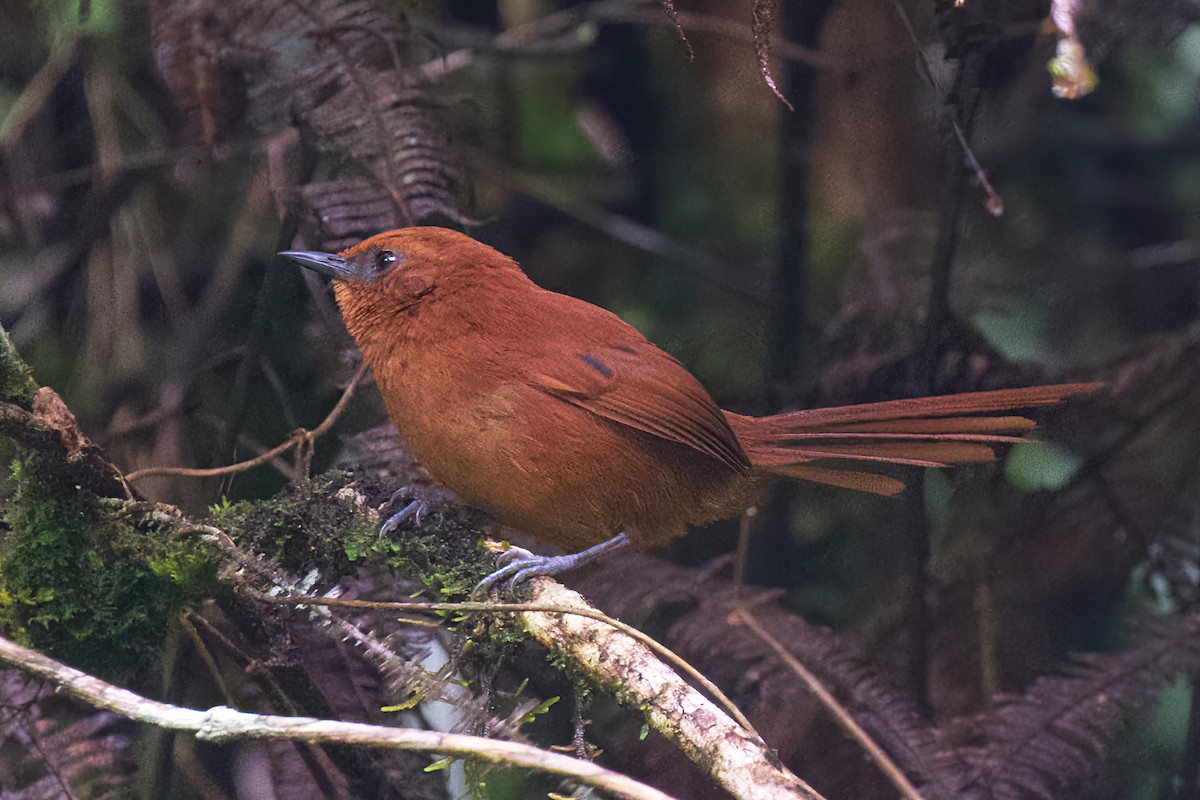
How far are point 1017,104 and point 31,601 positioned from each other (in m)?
1.42

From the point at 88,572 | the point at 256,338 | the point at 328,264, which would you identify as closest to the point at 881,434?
the point at 328,264

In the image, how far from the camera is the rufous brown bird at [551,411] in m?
1.09

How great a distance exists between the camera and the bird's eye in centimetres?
112

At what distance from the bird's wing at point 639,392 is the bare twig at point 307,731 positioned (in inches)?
16.1

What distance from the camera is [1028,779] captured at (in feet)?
4.23

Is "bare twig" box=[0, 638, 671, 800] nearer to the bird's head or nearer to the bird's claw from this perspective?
the bird's claw

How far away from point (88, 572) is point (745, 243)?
0.94m

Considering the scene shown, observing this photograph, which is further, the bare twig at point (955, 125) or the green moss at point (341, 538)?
the bare twig at point (955, 125)

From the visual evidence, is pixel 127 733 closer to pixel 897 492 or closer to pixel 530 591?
pixel 530 591

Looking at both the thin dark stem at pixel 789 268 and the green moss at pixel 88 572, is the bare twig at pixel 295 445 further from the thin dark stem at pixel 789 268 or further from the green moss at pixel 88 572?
the thin dark stem at pixel 789 268

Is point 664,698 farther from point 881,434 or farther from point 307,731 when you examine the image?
point 881,434

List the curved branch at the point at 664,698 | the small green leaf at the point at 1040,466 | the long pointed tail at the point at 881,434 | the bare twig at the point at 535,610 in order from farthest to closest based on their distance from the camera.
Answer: the small green leaf at the point at 1040,466, the long pointed tail at the point at 881,434, the bare twig at the point at 535,610, the curved branch at the point at 664,698

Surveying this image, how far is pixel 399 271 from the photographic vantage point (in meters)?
1.12

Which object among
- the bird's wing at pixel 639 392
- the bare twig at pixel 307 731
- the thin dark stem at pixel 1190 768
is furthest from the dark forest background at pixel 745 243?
the bare twig at pixel 307 731
